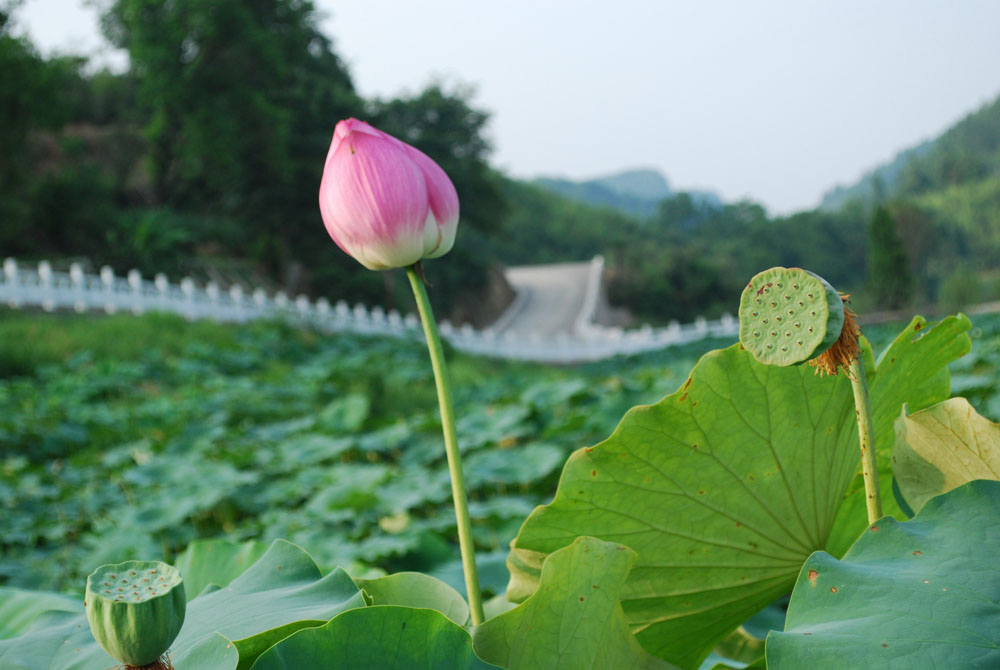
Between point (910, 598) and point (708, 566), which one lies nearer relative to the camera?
point (910, 598)

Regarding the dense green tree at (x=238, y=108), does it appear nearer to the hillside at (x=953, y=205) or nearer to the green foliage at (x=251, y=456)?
the green foliage at (x=251, y=456)

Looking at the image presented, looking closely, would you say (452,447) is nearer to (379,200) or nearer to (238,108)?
(379,200)

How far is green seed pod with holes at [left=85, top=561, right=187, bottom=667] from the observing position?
367mm

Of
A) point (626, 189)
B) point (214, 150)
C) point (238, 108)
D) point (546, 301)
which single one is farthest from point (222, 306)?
point (626, 189)

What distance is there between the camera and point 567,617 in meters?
0.47

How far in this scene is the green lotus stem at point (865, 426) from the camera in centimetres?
43

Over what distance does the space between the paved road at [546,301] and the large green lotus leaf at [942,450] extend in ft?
71.1

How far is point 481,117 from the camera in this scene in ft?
64.0

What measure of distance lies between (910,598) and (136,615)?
40 cm

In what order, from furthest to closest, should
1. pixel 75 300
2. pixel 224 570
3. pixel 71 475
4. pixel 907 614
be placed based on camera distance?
pixel 75 300, pixel 71 475, pixel 224 570, pixel 907 614

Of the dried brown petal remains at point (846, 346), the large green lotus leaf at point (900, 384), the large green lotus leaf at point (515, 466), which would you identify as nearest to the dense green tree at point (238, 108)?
the large green lotus leaf at point (515, 466)

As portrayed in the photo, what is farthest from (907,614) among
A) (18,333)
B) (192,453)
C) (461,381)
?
(18,333)

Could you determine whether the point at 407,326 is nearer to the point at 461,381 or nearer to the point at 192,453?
the point at 461,381

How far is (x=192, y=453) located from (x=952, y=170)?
271 feet
